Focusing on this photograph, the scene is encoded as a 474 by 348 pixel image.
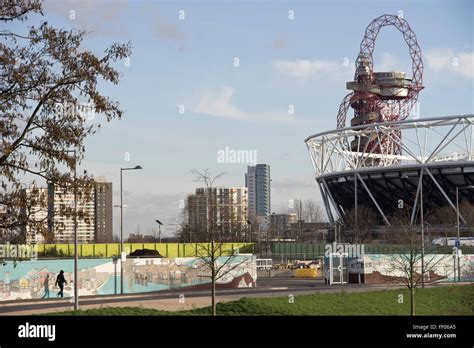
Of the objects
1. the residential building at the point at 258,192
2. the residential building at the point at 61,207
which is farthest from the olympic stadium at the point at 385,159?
the residential building at the point at 61,207

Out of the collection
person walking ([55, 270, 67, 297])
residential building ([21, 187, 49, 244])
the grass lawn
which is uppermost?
residential building ([21, 187, 49, 244])

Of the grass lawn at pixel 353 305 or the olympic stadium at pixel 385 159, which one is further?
the olympic stadium at pixel 385 159

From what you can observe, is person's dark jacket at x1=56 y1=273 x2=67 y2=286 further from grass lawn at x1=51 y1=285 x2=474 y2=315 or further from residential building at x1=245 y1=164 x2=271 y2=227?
residential building at x1=245 y1=164 x2=271 y2=227

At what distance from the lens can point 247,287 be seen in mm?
47312

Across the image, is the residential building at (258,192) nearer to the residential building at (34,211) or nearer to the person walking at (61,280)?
the person walking at (61,280)

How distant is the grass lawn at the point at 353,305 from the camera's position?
91.7ft

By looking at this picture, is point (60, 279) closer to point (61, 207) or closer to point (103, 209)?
point (103, 209)

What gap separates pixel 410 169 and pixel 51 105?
82830 millimetres

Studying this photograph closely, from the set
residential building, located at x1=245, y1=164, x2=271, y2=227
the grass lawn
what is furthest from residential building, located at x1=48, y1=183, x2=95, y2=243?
residential building, located at x1=245, y1=164, x2=271, y2=227

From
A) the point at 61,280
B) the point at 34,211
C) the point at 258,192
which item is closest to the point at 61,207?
the point at 34,211

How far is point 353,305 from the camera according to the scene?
1284 inches

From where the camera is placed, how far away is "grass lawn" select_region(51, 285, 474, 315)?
2794cm
